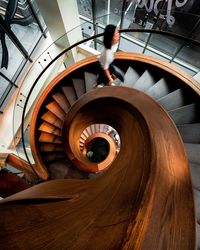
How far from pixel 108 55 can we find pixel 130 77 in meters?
1.15

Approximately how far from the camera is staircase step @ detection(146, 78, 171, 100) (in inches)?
179

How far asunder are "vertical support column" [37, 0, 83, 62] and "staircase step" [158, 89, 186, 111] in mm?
3619

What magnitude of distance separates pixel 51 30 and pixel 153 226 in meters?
7.17

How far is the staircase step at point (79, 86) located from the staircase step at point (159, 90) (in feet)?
7.24

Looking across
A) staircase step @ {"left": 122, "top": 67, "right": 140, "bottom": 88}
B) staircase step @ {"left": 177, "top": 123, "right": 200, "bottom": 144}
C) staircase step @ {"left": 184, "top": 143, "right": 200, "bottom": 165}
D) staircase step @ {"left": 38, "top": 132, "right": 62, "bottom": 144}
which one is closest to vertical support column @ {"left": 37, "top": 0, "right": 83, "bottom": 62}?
staircase step @ {"left": 122, "top": 67, "right": 140, "bottom": 88}

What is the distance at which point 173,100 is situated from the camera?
4375 mm

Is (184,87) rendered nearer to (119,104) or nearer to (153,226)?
(119,104)

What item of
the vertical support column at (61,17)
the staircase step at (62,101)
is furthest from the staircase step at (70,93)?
the vertical support column at (61,17)

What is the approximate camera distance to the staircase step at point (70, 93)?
6.10m

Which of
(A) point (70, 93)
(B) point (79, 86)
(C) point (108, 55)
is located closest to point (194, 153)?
(C) point (108, 55)

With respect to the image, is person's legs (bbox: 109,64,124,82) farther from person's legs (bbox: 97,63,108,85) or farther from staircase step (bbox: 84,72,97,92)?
staircase step (bbox: 84,72,97,92)

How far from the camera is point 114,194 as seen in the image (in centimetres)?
155

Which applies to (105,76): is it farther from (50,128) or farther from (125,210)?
(125,210)

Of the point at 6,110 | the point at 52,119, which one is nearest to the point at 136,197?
the point at 52,119
